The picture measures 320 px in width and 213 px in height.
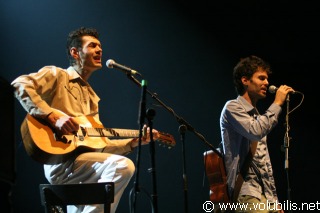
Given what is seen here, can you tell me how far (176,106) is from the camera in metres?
5.90

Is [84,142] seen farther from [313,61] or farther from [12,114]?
[313,61]

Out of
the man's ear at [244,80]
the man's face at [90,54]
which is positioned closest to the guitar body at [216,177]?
the man's ear at [244,80]

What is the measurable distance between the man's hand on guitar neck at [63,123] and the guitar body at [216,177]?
3.54 feet

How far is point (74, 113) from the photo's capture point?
13.4ft

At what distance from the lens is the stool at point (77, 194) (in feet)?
11.5

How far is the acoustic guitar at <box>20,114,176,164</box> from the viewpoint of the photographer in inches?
142

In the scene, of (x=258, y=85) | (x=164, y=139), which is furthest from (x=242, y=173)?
(x=164, y=139)

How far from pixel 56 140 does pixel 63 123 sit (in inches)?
5.5

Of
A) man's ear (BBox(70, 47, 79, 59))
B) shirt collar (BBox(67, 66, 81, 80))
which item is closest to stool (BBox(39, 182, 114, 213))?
shirt collar (BBox(67, 66, 81, 80))

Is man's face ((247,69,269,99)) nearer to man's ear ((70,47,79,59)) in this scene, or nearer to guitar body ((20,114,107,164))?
guitar body ((20,114,107,164))

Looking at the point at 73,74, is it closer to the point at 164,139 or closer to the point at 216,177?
the point at 164,139

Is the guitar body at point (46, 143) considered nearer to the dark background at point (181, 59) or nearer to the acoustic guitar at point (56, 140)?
the acoustic guitar at point (56, 140)

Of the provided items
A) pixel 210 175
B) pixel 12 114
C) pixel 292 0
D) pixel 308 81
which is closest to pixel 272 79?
pixel 308 81

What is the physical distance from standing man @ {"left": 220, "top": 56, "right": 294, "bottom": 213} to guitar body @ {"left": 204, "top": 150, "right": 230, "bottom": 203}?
0.04 m
